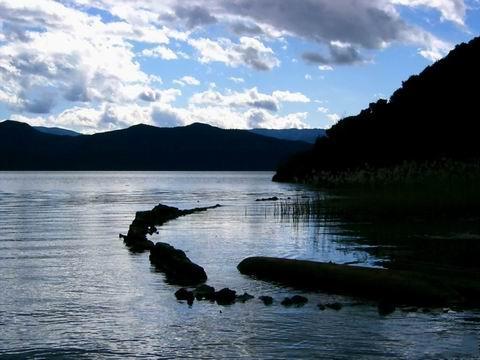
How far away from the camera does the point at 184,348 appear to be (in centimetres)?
1036

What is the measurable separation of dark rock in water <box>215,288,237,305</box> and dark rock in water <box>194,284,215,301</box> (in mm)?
Result: 155

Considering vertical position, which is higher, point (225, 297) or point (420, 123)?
point (420, 123)

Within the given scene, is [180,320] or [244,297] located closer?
[180,320]

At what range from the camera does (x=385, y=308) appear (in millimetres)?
12367

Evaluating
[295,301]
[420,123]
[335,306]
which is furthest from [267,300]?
[420,123]

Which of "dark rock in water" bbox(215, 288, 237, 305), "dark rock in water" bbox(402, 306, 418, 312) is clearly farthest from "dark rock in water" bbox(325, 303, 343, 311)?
"dark rock in water" bbox(215, 288, 237, 305)

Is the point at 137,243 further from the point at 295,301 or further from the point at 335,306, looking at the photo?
the point at 335,306

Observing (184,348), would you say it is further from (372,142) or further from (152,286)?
(372,142)

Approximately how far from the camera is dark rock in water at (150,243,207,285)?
16.6 metres

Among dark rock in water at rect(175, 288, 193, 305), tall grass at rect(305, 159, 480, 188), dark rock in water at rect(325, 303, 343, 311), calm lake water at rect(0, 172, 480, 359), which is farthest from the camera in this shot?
tall grass at rect(305, 159, 480, 188)

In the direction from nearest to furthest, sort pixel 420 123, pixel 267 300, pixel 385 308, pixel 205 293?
pixel 385 308
pixel 267 300
pixel 205 293
pixel 420 123

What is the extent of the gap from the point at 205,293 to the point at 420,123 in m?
76.9

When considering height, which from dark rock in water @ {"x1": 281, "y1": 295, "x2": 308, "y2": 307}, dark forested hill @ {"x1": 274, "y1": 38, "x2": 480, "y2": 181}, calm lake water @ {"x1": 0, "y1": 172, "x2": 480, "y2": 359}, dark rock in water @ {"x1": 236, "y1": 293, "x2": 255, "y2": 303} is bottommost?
calm lake water @ {"x1": 0, "y1": 172, "x2": 480, "y2": 359}

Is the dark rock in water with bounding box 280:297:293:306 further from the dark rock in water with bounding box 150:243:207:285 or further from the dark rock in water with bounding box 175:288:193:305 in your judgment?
the dark rock in water with bounding box 150:243:207:285
